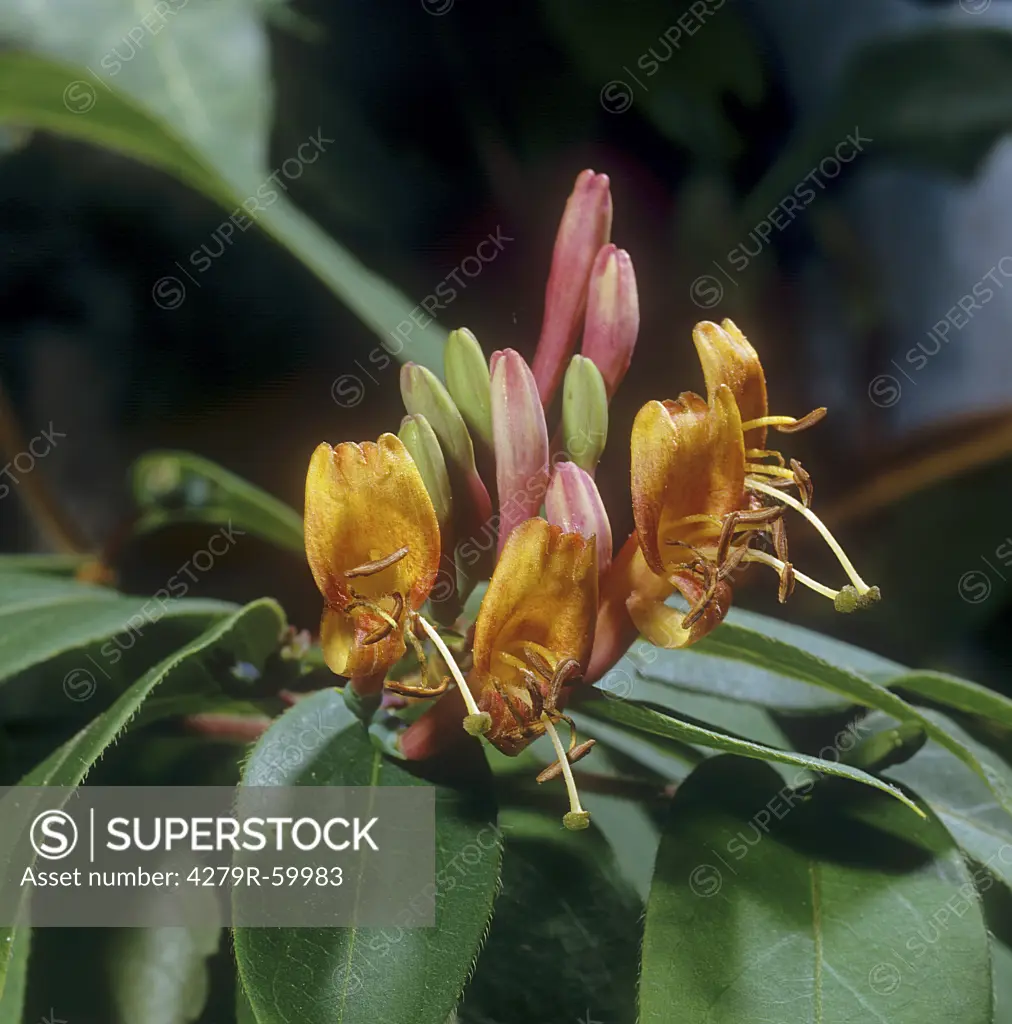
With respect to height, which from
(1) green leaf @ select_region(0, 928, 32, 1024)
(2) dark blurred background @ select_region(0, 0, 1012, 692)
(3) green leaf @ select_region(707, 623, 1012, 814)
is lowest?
(1) green leaf @ select_region(0, 928, 32, 1024)

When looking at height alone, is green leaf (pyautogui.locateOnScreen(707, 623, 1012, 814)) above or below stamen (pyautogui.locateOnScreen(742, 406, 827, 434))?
below

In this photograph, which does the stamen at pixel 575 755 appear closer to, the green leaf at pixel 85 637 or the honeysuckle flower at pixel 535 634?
the honeysuckle flower at pixel 535 634

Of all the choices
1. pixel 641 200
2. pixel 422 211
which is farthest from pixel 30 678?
pixel 641 200

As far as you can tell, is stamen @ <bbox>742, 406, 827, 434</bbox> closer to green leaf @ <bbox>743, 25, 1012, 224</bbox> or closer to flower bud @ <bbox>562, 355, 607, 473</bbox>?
flower bud @ <bbox>562, 355, 607, 473</bbox>

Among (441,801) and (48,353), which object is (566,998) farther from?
(48,353)

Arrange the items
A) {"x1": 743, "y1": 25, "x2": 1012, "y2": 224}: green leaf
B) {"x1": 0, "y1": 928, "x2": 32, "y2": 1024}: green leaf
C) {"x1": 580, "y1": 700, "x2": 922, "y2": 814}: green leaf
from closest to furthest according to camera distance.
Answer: {"x1": 580, "y1": 700, "x2": 922, "y2": 814}: green leaf
{"x1": 0, "y1": 928, "x2": 32, "y2": 1024}: green leaf
{"x1": 743, "y1": 25, "x2": 1012, "y2": 224}: green leaf

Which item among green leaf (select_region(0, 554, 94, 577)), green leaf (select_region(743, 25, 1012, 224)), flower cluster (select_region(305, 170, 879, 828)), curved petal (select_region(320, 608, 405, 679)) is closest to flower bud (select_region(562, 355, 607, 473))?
flower cluster (select_region(305, 170, 879, 828))

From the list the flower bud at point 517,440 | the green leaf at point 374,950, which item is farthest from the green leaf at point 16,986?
the flower bud at point 517,440
